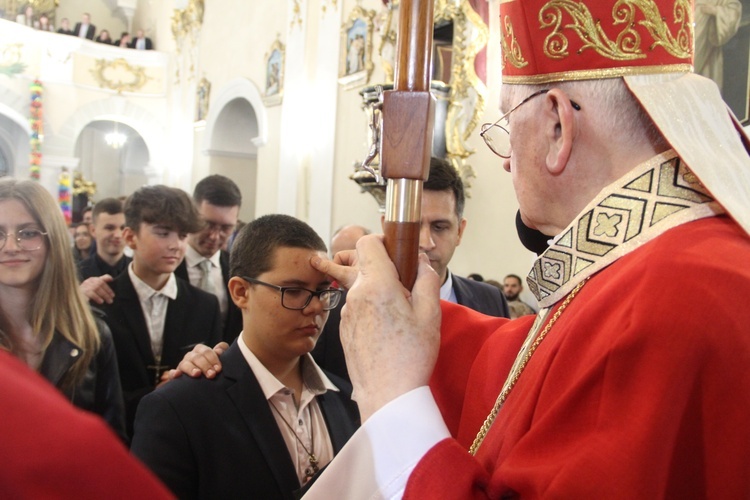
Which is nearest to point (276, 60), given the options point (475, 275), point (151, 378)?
point (475, 275)

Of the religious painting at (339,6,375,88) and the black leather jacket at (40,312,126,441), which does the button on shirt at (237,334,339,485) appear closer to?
the black leather jacket at (40,312,126,441)

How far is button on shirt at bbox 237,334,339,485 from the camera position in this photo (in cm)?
190

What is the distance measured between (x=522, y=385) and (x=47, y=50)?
16025 mm

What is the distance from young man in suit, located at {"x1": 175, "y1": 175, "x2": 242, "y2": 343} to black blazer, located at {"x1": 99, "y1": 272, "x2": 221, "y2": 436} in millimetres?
586

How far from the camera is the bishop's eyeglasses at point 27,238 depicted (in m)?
2.27

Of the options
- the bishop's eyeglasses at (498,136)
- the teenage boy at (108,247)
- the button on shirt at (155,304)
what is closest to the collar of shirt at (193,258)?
the teenage boy at (108,247)

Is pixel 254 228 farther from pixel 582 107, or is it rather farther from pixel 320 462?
pixel 582 107

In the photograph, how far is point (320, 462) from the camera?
1.91 meters

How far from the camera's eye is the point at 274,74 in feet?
33.8

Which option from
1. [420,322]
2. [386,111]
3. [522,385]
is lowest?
[522,385]

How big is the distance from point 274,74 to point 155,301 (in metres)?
7.66

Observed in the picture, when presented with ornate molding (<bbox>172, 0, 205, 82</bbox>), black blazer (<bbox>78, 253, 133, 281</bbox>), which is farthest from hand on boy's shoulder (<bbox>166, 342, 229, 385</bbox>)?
ornate molding (<bbox>172, 0, 205, 82</bbox>)

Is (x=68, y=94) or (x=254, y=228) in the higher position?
(x=68, y=94)

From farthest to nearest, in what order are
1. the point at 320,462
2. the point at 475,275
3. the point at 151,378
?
the point at 475,275 < the point at 151,378 < the point at 320,462
